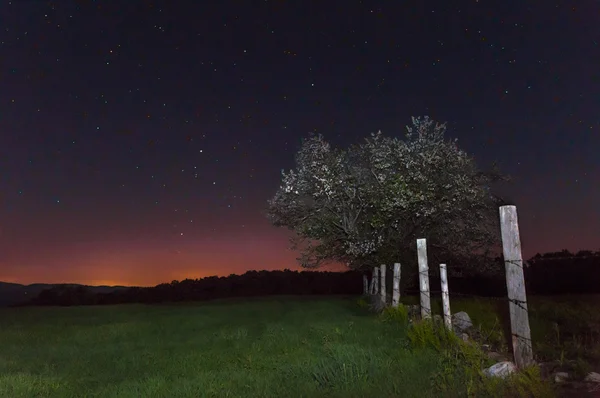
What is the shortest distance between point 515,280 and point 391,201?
19.0m

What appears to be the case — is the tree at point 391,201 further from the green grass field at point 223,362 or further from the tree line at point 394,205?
the green grass field at point 223,362

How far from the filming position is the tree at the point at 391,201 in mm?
30625

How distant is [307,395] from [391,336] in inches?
267

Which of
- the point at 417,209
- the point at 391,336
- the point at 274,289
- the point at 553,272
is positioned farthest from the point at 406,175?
the point at 274,289

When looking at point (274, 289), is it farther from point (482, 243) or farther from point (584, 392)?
point (584, 392)

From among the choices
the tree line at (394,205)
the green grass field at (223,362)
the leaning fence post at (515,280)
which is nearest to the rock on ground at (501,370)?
the leaning fence post at (515,280)

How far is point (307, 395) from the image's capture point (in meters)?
10.3

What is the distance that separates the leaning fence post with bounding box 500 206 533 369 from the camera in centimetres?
1088

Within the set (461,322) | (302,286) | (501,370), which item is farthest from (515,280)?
(302,286)

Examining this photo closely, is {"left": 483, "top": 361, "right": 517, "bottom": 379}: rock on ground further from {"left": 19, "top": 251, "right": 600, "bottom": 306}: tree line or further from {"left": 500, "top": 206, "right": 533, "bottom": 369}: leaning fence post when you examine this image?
{"left": 19, "top": 251, "right": 600, "bottom": 306}: tree line

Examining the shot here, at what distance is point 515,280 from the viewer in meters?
11.1

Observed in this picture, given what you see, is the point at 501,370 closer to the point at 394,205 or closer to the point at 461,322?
the point at 461,322

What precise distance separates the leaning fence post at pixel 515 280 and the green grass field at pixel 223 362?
1.80 metres

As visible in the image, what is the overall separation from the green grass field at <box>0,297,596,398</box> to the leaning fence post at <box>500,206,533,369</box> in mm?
1800
